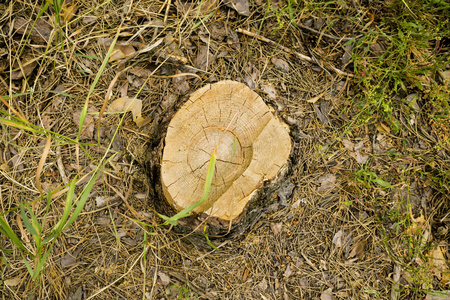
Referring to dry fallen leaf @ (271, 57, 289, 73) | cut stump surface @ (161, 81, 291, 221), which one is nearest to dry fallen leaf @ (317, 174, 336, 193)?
cut stump surface @ (161, 81, 291, 221)

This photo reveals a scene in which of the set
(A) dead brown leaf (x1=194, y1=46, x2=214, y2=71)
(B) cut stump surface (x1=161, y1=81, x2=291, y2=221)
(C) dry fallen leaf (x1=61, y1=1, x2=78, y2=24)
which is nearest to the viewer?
(B) cut stump surface (x1=161, y1=81, x2=291, y2=221)

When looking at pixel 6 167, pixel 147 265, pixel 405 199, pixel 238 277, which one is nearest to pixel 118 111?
pixel 6 167

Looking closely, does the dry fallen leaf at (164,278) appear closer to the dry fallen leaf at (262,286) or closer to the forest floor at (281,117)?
the forest floor at (281,117)

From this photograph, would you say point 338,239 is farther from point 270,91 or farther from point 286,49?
point 286,49

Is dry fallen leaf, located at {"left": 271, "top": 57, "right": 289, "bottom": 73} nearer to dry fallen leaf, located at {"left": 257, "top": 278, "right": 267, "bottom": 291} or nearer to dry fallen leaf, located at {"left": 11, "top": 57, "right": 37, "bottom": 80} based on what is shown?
dry fallen leaf, located at {"left": 257, "top": 278, "right": 267, "bottom": 291}

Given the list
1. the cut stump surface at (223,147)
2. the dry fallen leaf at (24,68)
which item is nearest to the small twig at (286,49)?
the cut stump surface at (223,147)

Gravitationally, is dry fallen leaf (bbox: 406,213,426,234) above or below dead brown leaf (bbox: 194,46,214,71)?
below
